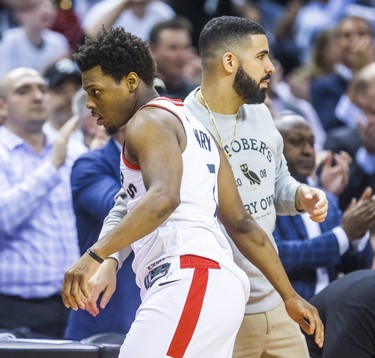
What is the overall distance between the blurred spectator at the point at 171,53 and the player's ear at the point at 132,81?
3.96m

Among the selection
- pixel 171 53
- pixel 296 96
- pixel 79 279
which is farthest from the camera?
pixel 296 96

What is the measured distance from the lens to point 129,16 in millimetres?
9344

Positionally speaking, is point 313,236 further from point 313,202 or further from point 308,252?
point 313,202

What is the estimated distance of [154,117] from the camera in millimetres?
3363

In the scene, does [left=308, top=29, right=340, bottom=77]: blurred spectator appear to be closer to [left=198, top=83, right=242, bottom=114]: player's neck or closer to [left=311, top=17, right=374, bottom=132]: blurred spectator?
[left=311, top=17, right=374, bottom=132]: blurred spectator

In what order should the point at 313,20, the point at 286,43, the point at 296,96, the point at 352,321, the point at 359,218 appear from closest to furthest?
the point at 352,321 < the point at 359,218 < the point at 296,96 < the point at 313,20 < the point at 286,43

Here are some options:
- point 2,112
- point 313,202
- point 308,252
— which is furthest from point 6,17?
point 313,202

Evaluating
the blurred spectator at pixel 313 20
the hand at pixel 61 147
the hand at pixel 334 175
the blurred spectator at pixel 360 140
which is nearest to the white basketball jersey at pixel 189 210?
the hand at pixel 61 147

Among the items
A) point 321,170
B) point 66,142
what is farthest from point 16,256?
point 321,170

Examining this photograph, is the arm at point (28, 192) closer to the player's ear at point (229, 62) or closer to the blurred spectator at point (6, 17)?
the player's ear at point (229, 62)

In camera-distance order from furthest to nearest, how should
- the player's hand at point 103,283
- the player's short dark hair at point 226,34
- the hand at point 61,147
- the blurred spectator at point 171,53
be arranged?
the blurred spectator at point 171,53, the hand at point 61,147, the player's short dark hair at point 226,34, the player's hand at point 103,283

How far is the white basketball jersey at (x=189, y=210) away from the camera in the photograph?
336 cm

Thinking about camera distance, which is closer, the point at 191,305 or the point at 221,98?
the point at 191,305

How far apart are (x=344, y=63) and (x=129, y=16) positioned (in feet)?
7.15
